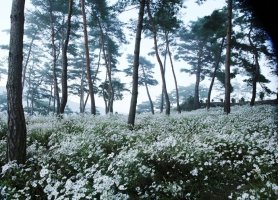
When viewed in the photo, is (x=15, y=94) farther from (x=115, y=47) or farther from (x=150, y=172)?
(x=115, y=47)

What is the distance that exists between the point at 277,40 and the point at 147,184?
5277 mm

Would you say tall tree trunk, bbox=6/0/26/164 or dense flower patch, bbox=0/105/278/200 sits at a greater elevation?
tall tree trunk, bbox=6/0/26/164

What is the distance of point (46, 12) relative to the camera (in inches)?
1189

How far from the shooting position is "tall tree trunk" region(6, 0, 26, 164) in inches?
288

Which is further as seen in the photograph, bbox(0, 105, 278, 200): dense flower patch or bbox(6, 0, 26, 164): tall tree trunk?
bbox(6, 0, 26, 164): tall tree trunk

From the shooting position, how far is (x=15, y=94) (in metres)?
7.39

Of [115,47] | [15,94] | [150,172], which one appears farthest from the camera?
[115,47]

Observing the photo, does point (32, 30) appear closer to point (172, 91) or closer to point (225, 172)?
point (225, 172)

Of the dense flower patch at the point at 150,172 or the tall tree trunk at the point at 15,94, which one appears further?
the tall tree trunk at the point at 15,94

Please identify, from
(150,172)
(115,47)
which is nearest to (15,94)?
(150,172)

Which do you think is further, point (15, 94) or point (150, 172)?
point (15, 94)

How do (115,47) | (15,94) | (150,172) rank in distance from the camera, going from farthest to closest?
(115,47), (15,94), (150,172)

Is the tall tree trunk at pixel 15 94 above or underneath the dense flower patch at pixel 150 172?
above

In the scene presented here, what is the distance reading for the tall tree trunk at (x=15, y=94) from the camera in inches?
288
